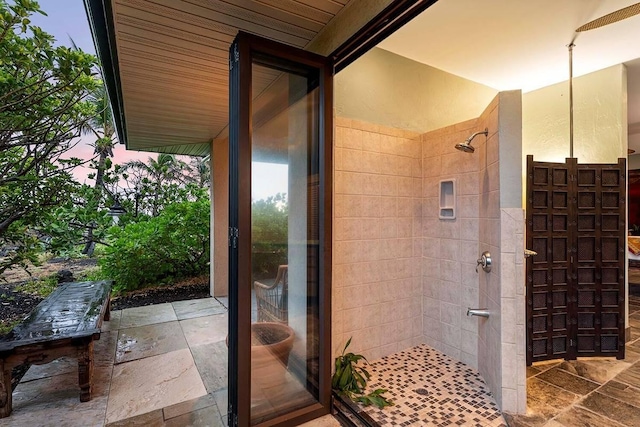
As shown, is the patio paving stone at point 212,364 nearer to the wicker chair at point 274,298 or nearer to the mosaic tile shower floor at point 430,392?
the wicker chair at point 274,298

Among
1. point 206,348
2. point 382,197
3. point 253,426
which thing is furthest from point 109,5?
point 206,348

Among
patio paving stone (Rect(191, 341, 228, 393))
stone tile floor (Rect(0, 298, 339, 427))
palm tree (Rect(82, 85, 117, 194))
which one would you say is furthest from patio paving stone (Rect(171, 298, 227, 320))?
palm tree (Rect(82, 85, 117, 194))

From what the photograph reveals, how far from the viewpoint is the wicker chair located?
191 cm

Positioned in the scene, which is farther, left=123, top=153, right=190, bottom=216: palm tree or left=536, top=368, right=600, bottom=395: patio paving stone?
left=123, top=153, right=190, bottom=216: palm tree

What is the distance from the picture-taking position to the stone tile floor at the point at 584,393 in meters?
2.03

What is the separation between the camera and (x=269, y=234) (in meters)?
1.96

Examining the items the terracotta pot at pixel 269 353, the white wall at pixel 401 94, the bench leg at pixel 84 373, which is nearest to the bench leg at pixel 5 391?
the bench leg at pixel 84 373

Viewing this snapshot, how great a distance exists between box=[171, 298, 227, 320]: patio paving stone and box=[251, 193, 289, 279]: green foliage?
2.73 m

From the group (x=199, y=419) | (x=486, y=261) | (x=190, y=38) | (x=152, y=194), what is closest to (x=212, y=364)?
(x=199, y=419)

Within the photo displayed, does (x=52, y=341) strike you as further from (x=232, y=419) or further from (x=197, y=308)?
(x=197, y=308)

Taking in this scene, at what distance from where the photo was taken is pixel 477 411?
2135 mm

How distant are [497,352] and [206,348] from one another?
8.55ft

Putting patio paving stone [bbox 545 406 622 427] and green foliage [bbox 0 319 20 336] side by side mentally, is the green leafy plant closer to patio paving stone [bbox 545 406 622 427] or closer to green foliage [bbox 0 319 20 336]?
patio paving stone [bbox 545 406 622 427]

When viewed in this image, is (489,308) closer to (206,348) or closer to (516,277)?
(516,277)
